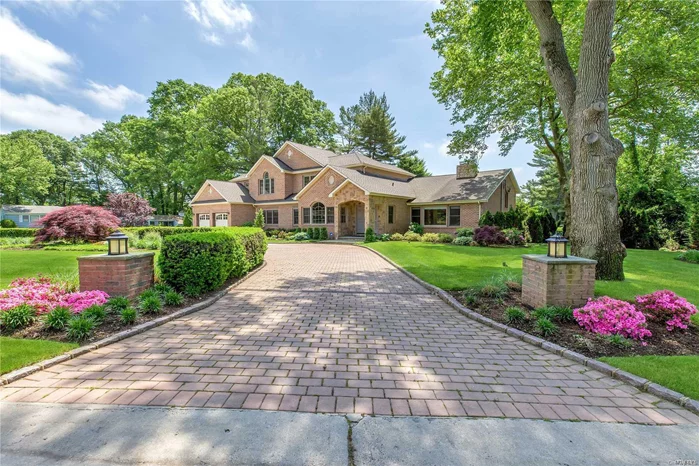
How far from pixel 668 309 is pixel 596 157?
3.79 m

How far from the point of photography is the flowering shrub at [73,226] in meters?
17.6

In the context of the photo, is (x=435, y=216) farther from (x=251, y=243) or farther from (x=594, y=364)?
(x=594, y=364)

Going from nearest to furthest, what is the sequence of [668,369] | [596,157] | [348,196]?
1. [668,369]
2. [596,157]
3. [348,196]

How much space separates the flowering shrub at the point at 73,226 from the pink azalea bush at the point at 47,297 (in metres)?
15.2

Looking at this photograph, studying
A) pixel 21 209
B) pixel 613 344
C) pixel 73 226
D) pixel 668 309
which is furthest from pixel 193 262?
pixel 21 209

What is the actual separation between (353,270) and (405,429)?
314 inches

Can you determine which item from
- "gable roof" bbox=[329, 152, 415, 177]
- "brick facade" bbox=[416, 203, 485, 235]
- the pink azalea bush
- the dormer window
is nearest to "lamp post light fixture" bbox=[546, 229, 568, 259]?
the pink azalea bush

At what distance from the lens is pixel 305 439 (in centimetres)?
230

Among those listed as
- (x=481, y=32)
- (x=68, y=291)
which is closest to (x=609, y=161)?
(x=481, y=32)

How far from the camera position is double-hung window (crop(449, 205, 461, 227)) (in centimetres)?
2283

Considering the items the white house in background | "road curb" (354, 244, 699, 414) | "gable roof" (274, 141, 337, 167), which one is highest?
"gable roof" (274, 141, 337, 167)

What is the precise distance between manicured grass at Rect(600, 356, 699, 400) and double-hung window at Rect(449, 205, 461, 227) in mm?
19612

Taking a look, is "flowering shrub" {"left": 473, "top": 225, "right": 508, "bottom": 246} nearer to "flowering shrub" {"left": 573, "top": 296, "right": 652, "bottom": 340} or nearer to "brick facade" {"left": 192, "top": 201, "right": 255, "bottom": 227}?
"flowering shrub" {"left": 573, "top": 296, "right": 652, "bottom": 340}

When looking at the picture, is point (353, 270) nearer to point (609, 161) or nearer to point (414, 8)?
point (609, 161)
